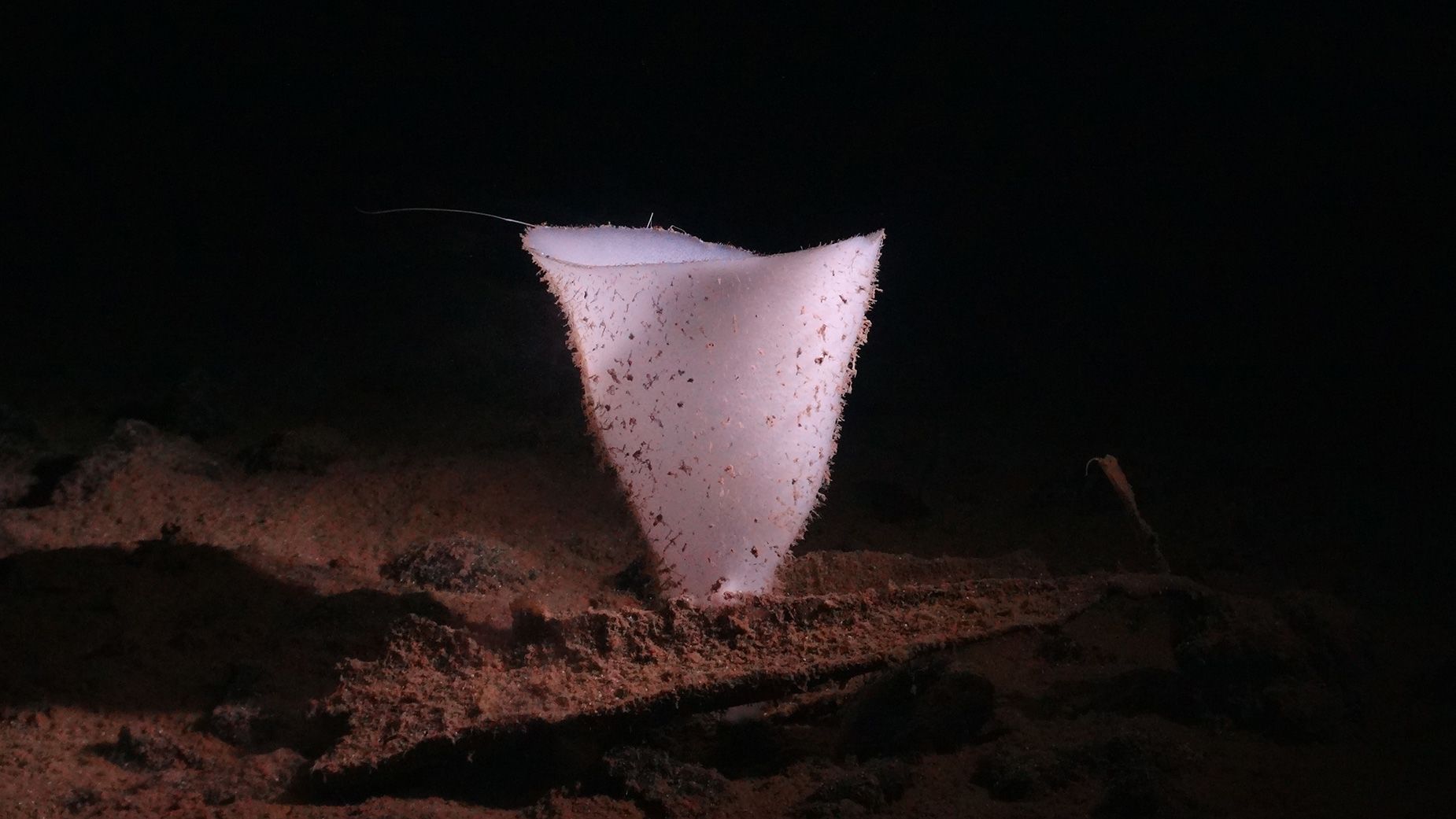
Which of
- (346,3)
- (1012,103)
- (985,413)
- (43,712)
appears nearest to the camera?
(43,712)

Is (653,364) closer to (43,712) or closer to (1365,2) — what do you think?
(43,712)

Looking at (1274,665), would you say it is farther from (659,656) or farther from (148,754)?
(148,754)

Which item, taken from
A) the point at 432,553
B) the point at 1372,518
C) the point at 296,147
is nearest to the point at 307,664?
the point at 432,553

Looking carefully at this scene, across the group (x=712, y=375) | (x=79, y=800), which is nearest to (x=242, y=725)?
(x=79, y=800)

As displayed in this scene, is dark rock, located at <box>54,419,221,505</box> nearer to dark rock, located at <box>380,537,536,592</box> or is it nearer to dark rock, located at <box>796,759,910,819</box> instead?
dark rock, located at <box>380,537,536,592</box>

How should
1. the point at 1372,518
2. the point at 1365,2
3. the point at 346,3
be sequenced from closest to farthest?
the point at 1372,518 → the point at 1365,2 → the point at 346,3

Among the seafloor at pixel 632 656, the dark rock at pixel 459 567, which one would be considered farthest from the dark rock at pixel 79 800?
the dark rock at pixel 459 567
